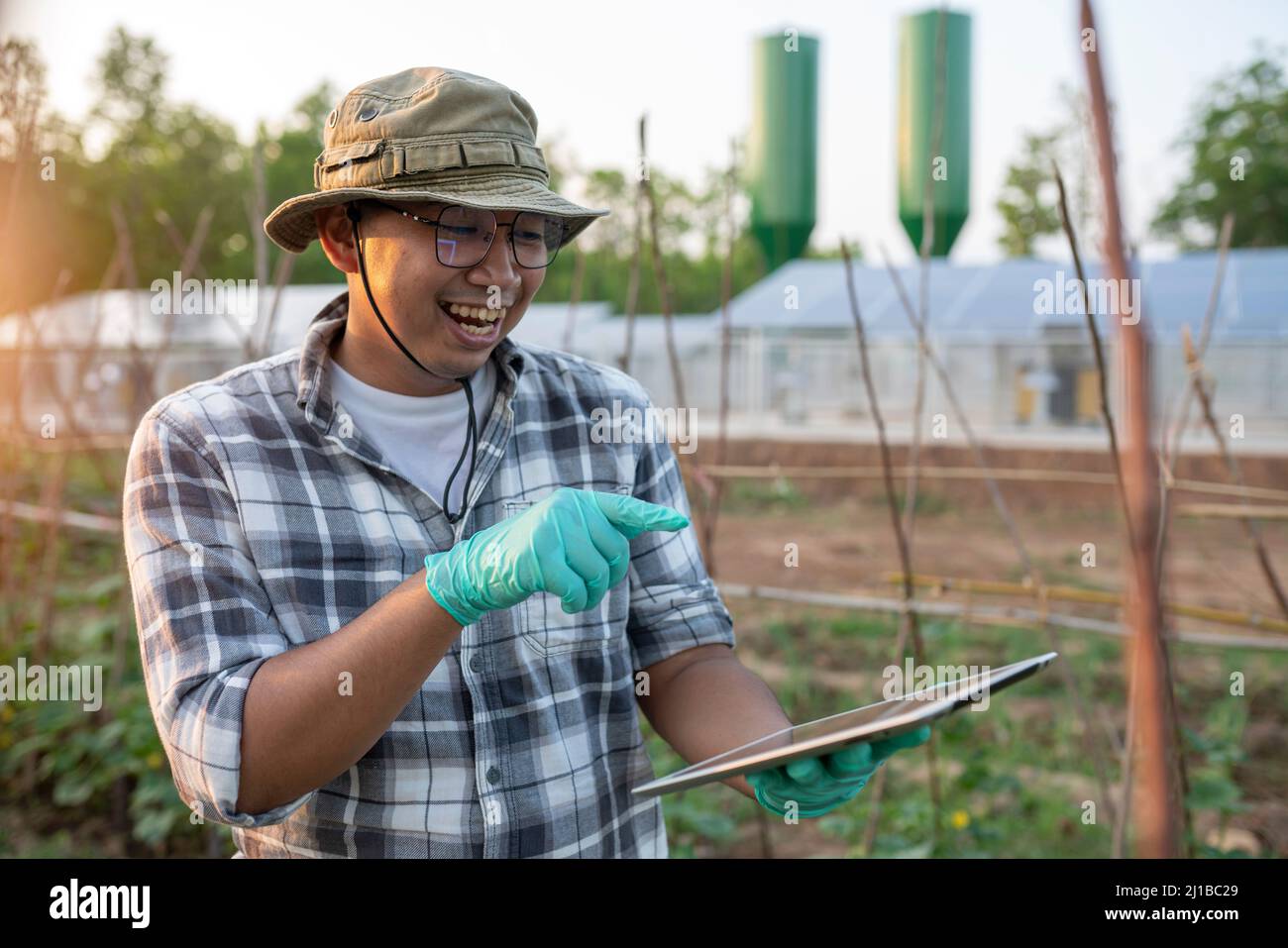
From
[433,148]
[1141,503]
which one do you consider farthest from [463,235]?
[1141,503]

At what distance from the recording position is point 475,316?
142 cm

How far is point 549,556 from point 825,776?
1.43ft

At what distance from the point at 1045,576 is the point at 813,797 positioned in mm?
6793

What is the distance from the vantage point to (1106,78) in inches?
25.8

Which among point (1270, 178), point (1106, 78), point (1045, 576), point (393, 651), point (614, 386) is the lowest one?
point (1045, 576)

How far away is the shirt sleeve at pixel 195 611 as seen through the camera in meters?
1.16

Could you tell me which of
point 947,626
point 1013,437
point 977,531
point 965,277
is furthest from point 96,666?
point 965,277

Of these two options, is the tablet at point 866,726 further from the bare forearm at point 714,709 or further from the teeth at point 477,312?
the teeth at point 477,312

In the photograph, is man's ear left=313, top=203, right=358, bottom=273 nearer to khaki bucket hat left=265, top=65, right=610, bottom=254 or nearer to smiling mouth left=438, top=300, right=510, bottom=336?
khaki bucket hat left=265, top=65, right=610, bottom=254

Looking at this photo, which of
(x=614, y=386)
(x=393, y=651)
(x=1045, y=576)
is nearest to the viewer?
(x=393, y=651)

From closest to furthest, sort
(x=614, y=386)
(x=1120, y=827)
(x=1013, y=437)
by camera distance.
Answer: (x=614, y=386) → (x=1120, y=827) → (x=1013, y=437)

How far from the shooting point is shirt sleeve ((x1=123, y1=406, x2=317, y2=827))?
116 centimetres

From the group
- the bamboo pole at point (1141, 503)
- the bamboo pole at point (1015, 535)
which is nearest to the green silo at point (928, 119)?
the bamboo pole at point (1015, 535)
